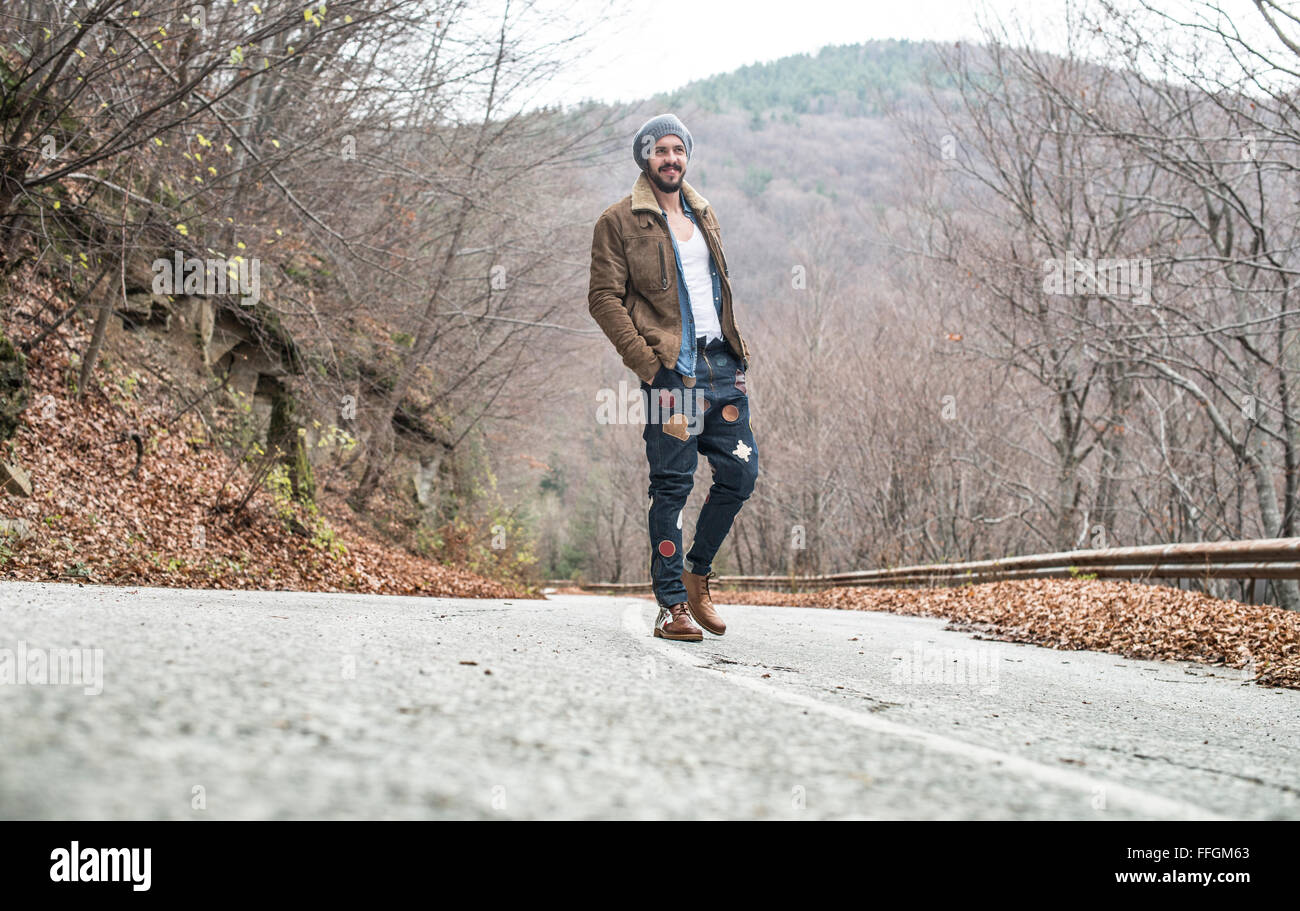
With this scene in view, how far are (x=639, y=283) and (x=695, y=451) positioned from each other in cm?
91

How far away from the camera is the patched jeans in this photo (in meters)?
4.63

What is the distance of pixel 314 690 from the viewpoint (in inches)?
73.0

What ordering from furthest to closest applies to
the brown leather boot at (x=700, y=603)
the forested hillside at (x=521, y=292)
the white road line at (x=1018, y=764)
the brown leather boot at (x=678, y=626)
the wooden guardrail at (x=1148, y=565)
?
1. the forested hillside at (x=521, y=292)
2. the wooden guardrail at (x=1148, y=565)
3. the brown leather boot at (x=700, y=603)
4. the brown leather boot at (x=678, y=626)
5. the white road line at (x=1018, y=764)

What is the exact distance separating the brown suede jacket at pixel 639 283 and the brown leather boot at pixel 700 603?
1.11m

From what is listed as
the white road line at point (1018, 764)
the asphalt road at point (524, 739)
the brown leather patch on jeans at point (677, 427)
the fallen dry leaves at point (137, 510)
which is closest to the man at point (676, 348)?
the brown leather patch on jeans at point (677, 427)

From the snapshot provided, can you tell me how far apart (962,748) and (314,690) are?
4.33 feet

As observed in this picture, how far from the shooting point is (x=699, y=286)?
4.89 meters

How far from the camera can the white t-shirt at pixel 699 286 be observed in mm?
4824

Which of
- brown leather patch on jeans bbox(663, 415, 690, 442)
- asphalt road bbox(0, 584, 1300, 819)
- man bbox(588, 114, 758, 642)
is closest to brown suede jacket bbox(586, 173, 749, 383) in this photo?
man bbox(588, 114, 758, 642)

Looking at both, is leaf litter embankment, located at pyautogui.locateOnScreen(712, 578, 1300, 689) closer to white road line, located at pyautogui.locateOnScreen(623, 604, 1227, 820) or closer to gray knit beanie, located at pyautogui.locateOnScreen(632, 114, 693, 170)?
white road line, located at pyautogui.locateOnScreen(623, 604, 1227, 820)

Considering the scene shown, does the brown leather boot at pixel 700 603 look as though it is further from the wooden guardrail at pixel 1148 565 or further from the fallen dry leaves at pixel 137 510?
the wooden guardrail at pixel 1148 565

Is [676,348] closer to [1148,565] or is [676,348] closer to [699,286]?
[699,286]

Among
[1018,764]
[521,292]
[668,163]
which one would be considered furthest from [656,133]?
[521,292]
